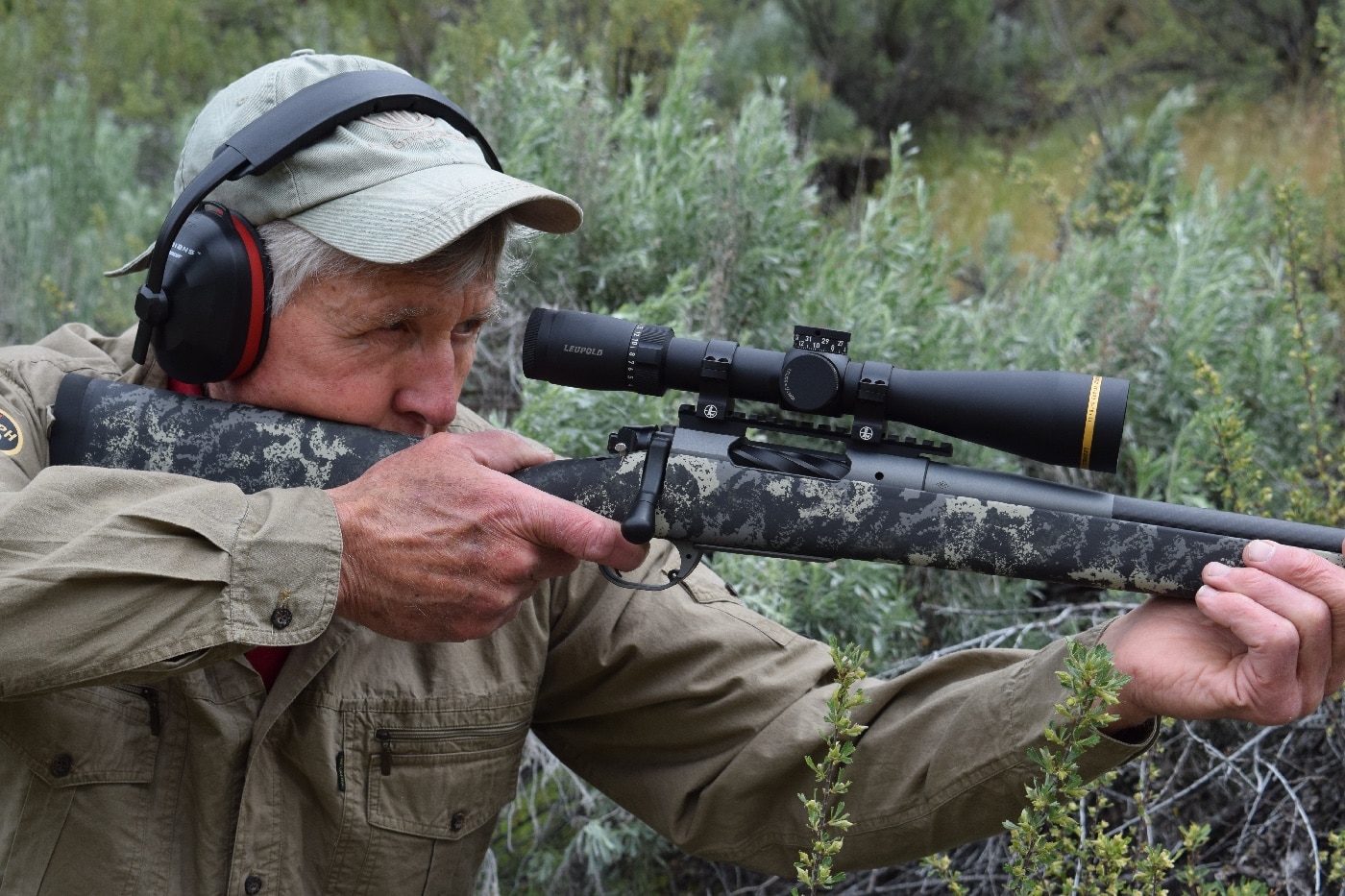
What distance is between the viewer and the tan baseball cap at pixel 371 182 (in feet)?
6.54

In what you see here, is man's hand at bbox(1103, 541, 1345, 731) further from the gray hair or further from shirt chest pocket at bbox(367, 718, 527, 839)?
the gray hair

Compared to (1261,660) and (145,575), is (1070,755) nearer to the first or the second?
(1261,660)

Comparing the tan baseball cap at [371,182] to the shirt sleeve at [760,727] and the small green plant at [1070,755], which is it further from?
the small green plant at [1070,755]

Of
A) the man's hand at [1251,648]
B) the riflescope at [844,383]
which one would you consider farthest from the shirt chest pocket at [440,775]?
the man's hand at [1251,648]

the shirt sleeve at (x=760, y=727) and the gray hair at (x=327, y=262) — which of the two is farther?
the gray hair at (x=327, y=262)

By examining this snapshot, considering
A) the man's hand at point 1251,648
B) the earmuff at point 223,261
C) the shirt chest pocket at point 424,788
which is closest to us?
the man's hand at point 1251,648

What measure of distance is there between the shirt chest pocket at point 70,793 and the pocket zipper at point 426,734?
0.37 m

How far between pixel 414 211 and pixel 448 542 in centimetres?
56

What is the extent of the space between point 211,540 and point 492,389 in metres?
2.10

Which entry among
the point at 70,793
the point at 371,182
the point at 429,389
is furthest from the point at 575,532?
the point at 70,793

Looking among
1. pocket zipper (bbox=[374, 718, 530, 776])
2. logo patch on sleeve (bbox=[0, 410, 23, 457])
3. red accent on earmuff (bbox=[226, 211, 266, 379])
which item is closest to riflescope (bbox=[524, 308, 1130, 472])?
red accent on earmuff (bbox=[226, 211, 266, 379])

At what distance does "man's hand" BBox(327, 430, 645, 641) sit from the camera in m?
1.78

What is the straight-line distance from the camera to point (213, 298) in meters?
1.99

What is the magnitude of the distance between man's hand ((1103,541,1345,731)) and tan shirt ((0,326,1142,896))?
14 cm
